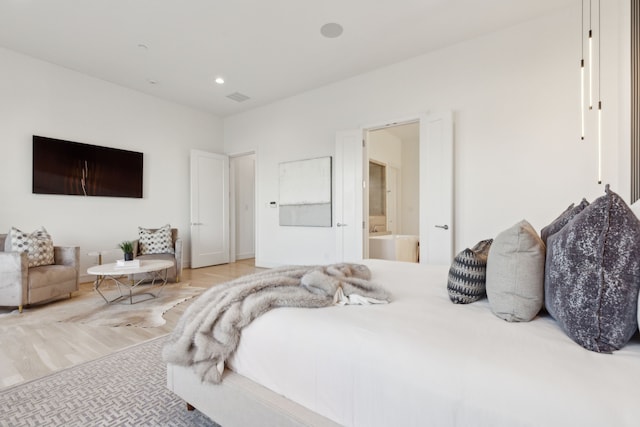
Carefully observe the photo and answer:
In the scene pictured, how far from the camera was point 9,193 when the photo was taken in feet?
12.4

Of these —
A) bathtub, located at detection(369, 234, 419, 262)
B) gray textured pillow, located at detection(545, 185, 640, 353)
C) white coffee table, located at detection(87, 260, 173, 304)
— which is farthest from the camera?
bathtub, located at detection(369, 234, 419, 262)

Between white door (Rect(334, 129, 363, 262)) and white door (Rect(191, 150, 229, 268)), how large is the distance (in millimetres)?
2732

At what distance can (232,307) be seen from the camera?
4.22 feet

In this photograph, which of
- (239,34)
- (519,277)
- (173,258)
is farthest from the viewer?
(173,258)

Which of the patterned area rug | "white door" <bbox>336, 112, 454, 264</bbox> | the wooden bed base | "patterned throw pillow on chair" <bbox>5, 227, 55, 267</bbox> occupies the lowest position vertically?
the patterned area rug

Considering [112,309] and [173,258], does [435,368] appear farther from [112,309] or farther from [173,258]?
[173,258]

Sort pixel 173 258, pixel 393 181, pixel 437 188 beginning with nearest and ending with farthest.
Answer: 1. pixel 437 188
2. pixel 173 258
3. pixel 393 181

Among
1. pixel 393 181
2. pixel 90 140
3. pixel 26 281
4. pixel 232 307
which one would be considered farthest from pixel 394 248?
pixel 90 140

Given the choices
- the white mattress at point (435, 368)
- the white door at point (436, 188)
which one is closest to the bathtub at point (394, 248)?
the white door at point (436, 188)

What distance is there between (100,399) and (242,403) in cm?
106

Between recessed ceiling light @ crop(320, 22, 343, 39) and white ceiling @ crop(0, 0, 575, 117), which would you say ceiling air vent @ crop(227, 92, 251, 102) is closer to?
white ceiling @ crop(0, 0, 575, 117)

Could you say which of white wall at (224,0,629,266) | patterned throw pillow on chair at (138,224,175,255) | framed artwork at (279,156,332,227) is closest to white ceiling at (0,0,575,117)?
white wall at (224,0,629,266)

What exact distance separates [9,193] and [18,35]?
6.25 ft

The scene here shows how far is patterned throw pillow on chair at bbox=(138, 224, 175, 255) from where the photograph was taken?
452 centimetres
